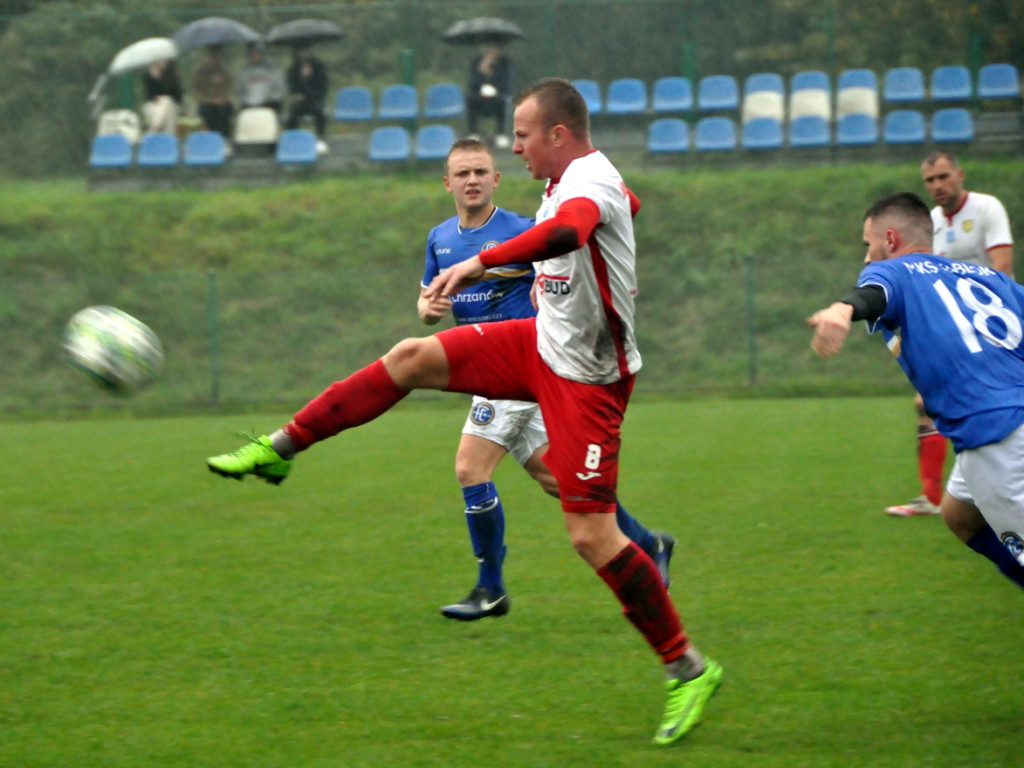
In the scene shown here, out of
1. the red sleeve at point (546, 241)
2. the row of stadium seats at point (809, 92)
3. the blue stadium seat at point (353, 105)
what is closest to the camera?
the red sleeve at point (546, 241)

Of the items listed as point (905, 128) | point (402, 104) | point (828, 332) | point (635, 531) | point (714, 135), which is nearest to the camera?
point (828, 332)

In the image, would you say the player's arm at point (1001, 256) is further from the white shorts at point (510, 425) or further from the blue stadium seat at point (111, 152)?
the blue stadium seat at point (111, 152)

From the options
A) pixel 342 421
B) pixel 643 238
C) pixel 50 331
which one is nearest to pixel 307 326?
pixel 50 331

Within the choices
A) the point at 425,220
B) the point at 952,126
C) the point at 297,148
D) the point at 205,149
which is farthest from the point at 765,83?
the point at 205,149

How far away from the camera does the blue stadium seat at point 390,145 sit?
20938 mm

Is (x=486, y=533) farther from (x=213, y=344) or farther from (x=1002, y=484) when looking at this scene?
(x=213, y=344)

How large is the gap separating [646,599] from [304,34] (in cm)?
1955

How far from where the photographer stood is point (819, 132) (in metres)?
20.4

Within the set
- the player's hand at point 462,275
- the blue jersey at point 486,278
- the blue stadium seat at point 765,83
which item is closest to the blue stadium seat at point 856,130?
the blue stadium seat at point 765,83

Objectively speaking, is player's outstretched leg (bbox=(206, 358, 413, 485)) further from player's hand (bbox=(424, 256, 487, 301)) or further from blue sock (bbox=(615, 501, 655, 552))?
blue sock (bbox=(615, 501, 655, 552))

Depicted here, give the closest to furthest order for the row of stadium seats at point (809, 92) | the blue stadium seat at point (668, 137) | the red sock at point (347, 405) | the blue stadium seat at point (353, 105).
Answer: the red sock at point (347, 405)
the blue stadium seat at point (668, 137)
the row of stadium seats at point (809, 92)
the blue stadium seat at point (353, 105)

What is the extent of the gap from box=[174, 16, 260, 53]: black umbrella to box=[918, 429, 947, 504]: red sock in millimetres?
16755

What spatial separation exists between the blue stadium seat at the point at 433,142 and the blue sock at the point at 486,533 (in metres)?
15.9

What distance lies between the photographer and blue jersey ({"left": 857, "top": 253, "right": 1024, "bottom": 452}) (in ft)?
12.8
